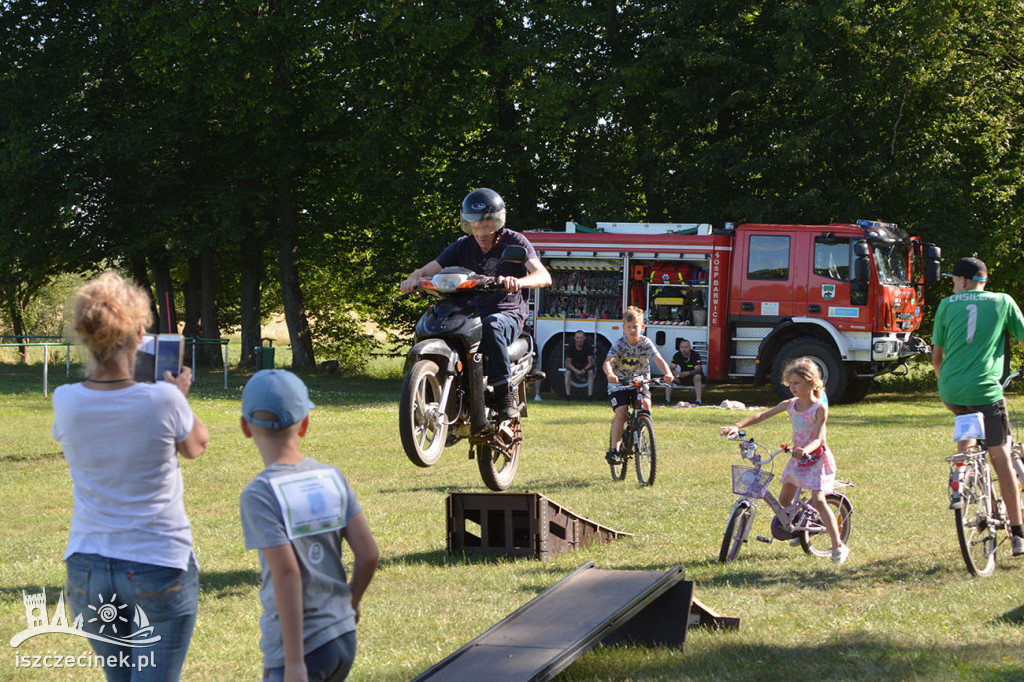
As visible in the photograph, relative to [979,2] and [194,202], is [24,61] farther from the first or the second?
[979,2]

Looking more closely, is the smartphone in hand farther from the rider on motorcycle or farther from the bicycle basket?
the bicycle basket

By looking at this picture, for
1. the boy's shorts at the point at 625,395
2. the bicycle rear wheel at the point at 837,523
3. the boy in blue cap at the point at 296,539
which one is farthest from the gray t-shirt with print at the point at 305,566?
the boy's shorts at the point at 625,395

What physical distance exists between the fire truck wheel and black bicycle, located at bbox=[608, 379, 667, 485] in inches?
393

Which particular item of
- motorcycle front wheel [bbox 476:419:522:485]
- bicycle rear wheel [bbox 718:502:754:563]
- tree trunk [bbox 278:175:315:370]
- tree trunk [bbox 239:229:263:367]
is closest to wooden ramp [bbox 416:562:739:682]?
bicycle rear wheel [bbox 718:502:754:563]

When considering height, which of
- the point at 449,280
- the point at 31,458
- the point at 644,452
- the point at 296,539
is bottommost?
the point at 31,458

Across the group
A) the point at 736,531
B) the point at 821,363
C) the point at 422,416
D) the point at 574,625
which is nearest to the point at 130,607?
the point at 574,625

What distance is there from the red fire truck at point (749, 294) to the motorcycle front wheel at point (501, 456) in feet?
44.1

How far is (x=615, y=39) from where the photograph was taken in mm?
28359

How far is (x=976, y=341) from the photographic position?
7.94 metres

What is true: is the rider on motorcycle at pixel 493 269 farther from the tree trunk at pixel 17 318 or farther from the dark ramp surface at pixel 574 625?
the tree trunk at pixel 17 318

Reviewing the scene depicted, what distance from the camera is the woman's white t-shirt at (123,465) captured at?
11.6ft

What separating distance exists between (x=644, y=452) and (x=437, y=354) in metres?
5.05

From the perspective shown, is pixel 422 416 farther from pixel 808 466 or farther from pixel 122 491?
pixel 122 491

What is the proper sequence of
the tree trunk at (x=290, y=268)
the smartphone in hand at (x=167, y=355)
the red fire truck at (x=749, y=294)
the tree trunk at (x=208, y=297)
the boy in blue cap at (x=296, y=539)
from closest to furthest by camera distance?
the boy in blue cap at (x=296, y=539) → the smartphone in hand at (x=167, y=355) → the red fire truck at (x=749, y=294) → the tree trunk at (x=290, y=268) → the tree trunk at (x=208, y=297)
